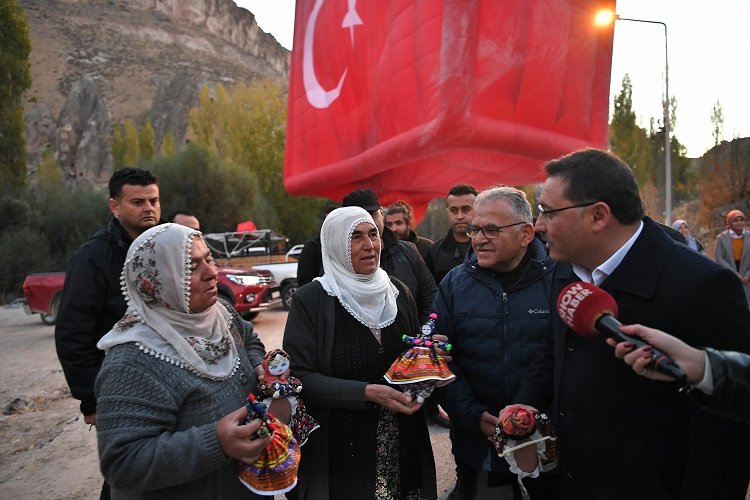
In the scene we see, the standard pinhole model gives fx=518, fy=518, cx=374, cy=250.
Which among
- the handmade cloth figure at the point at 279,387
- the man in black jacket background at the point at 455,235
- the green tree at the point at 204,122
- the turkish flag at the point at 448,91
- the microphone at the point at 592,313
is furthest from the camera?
the green tree at the point at 204,122

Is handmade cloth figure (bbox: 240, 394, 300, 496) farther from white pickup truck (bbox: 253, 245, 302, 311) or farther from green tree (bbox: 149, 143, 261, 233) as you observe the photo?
green tree (bbox: 149, 143, 261, 233)

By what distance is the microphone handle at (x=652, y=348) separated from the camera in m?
1.30

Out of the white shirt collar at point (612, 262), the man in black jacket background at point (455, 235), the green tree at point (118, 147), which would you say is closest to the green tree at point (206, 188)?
the man in black jacket background at point (455, 235)

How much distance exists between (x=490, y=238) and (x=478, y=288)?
0.83ft

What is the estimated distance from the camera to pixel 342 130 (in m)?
7.66

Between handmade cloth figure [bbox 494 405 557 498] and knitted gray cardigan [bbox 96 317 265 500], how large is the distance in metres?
1.03

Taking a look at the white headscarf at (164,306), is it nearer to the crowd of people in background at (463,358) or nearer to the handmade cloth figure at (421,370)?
the crowd of people in background at (463,358)

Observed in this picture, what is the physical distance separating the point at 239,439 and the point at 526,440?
1081mm

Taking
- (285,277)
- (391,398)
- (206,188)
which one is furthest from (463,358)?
(206,188)

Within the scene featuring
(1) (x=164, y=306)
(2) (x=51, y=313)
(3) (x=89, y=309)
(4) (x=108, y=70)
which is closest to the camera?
(1) (x=164, y=306)

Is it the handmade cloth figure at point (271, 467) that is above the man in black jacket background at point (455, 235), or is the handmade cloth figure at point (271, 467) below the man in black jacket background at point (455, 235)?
below

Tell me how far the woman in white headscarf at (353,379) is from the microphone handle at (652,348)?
38.4 inches

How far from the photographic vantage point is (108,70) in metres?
86.6

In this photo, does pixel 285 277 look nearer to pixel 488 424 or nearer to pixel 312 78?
pixel 312 78
